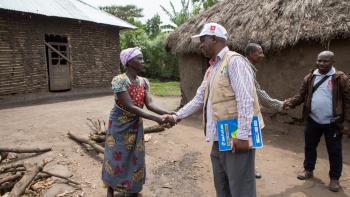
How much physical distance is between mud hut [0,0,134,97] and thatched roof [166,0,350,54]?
672cm

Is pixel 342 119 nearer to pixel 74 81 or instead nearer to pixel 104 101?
pixel 104 101

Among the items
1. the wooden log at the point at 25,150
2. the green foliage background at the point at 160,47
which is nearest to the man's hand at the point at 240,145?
the wooden log at the point at 25,150

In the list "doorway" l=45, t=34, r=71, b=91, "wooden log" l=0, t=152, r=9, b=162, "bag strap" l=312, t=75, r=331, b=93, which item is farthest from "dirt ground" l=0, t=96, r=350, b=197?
"doorway" l=45, t=34, r=71, b=91

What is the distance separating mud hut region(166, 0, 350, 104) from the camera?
5938 millimetres

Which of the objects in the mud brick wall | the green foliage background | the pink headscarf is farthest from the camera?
the green foliage background

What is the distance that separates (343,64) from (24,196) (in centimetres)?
558

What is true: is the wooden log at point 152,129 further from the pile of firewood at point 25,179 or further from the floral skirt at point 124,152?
the floral skirt at point 124,152

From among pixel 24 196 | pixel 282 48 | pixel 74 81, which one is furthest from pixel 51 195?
pixel 74 81

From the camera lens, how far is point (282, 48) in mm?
6504

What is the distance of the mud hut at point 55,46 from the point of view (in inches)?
451

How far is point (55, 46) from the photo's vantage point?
45.4 feet

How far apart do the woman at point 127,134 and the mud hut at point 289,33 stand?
3.91 metres

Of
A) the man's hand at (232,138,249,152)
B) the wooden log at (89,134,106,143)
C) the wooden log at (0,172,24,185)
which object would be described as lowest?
the wooden log at (0,172,24,185)

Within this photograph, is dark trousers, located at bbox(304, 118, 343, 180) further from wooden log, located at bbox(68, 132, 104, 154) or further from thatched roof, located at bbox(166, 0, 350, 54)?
wooden log, located at bbox(68, 132, 104, 154)
